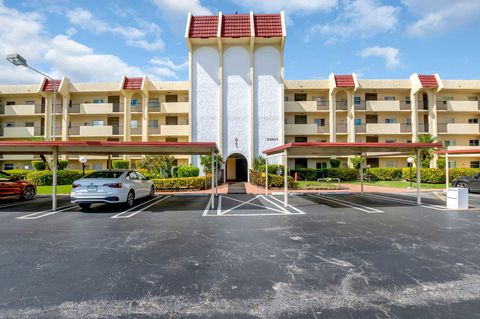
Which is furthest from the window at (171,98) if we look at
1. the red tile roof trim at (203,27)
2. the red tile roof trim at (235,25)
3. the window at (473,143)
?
the window at (473,143)

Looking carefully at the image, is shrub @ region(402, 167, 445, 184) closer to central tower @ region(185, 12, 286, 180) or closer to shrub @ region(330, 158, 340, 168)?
shrub @ region(330, 158, 340, 168)

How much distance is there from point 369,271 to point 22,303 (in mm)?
4936

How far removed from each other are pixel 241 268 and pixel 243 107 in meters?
21.5

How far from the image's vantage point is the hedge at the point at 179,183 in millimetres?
16641

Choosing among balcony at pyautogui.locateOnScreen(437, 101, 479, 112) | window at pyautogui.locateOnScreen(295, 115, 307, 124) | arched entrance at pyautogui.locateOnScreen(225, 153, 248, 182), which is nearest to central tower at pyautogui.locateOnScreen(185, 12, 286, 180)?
arched entrance at pyautogui.locateOnScreen(225, 153, 248, 182)

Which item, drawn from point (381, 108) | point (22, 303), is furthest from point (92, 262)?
point (381, 108)

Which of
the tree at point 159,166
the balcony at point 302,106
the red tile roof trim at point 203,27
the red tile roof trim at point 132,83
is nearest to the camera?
the tree at point 159,166

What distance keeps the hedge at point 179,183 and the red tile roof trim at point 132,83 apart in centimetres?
1537

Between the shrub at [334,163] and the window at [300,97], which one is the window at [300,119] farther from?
the shrub at [334,163]

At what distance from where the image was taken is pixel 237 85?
2466 centimetres

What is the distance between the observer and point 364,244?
5.54 metres

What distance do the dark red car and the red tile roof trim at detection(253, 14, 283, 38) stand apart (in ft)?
69.5

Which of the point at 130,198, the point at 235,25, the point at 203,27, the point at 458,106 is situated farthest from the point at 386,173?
the point at 130,198

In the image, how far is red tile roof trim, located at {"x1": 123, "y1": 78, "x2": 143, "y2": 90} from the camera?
90.9 ft
